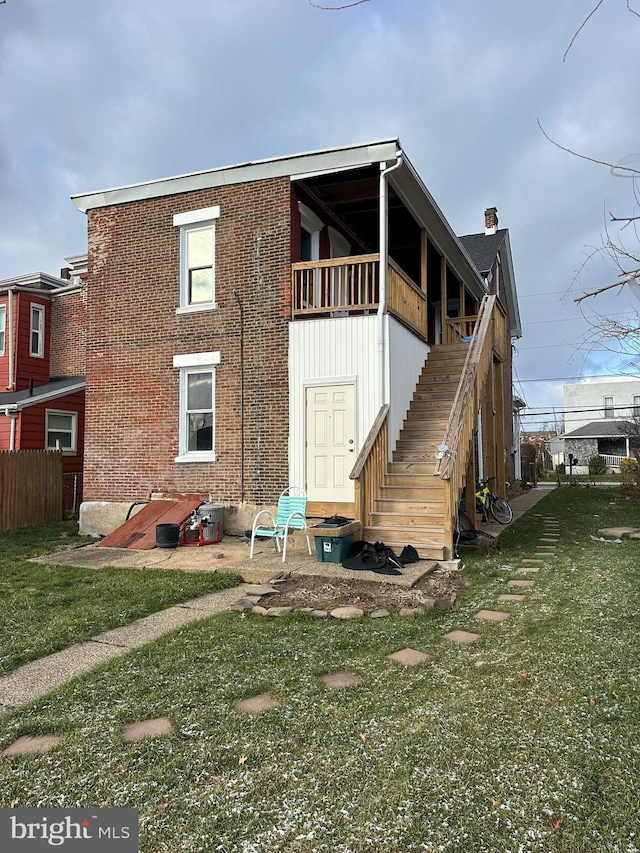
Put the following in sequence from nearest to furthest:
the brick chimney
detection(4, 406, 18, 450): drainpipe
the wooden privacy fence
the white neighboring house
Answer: the wooden privacy fence, detection(4, 406, 18, 450): drainpipe, the brick chimney, the white neighboring house

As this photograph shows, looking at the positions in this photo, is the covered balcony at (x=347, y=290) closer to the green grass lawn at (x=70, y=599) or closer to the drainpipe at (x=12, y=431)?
the green grass lawn at (x=70, y=599)

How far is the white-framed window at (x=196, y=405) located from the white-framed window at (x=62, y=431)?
263 inches

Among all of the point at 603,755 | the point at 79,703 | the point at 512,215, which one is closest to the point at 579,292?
the point at 512,215

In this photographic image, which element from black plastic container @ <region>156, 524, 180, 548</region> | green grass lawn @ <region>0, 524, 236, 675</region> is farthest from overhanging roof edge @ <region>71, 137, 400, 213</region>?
green grass lawn @ <region>0, 524, 236, 675</region>

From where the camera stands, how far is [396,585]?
6527 mm

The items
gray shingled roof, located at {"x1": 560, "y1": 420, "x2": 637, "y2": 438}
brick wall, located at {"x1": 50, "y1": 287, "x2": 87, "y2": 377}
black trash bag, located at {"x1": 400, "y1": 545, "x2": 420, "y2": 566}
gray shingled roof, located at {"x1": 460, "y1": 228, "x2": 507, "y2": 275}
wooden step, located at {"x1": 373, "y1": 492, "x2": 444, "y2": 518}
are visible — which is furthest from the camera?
gray shingled roof, located at {"x1": 560, "y1": 420, "x2": 637, "y2": 438}

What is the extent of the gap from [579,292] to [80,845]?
3.08 meters

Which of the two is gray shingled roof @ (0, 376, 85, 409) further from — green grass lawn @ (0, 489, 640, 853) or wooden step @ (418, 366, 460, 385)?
green grass lawn @ (0, 489, 640, 853)

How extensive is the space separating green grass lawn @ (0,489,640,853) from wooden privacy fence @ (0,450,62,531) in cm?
951

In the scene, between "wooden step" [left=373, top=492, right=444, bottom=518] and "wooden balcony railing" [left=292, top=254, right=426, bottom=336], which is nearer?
"wooden step" [left=373, top=492, right=444, bottom=518]

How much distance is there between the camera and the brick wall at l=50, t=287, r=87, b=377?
18.1 metres

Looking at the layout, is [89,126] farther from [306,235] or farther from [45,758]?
[306,235]

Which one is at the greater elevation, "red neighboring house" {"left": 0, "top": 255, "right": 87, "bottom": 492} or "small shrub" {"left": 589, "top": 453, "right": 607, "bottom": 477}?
"red neighboring house" {"left": 0, "top": 255, "right": 87, "bottom": 492}

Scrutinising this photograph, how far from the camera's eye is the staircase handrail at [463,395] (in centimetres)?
805
